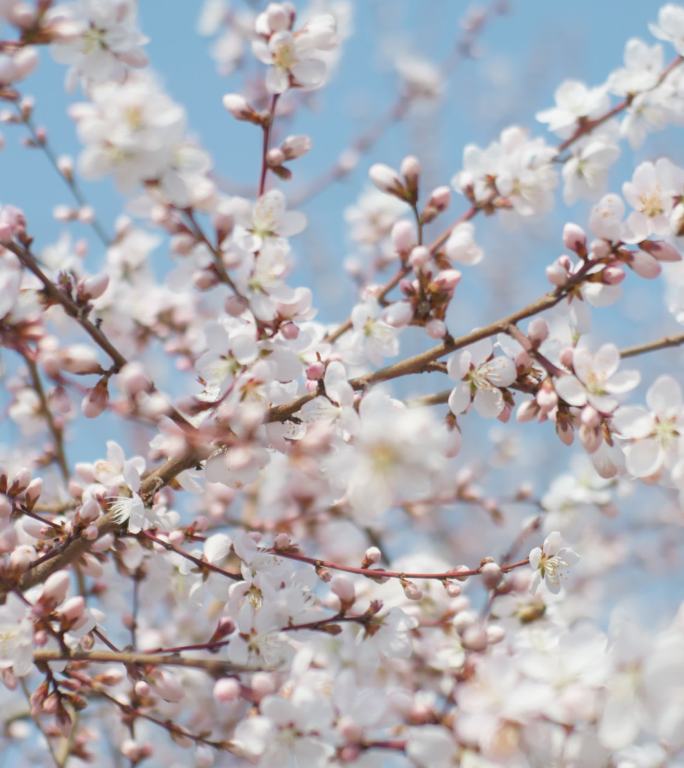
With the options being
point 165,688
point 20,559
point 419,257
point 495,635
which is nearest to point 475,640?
point 495,635

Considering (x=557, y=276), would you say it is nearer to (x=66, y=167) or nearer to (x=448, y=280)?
(x=448, y=280)

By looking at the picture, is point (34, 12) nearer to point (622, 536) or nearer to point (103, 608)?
point (103, 608)

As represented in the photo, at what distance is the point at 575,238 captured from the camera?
1697 millimetres

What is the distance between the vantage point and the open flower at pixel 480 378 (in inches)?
66.6

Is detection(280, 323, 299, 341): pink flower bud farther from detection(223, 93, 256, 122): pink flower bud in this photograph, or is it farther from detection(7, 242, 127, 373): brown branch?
detection(223, 93, 256, 122): pink flower bud

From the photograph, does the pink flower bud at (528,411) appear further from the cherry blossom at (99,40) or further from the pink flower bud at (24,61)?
the pink flower bud at (24,61)

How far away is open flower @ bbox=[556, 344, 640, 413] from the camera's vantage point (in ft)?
5.20

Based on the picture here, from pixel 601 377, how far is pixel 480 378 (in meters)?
0.23

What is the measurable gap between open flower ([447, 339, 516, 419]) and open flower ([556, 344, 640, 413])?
0.14 m

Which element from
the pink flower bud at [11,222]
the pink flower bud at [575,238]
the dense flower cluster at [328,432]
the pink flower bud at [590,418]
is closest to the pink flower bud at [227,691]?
the dense flower cluster at [328,432]

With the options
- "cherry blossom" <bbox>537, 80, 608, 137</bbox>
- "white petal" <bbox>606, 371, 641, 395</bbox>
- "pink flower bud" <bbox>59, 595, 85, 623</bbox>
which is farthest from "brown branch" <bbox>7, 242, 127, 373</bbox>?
"cherry blossom" <bbox>537, 80, 608, 137</bbox>

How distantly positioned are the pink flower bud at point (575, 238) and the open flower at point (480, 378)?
0.81 ft

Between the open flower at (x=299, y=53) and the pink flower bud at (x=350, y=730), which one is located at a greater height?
the open flower at (x=299, y=53)

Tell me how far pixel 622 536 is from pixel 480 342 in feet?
15.2
